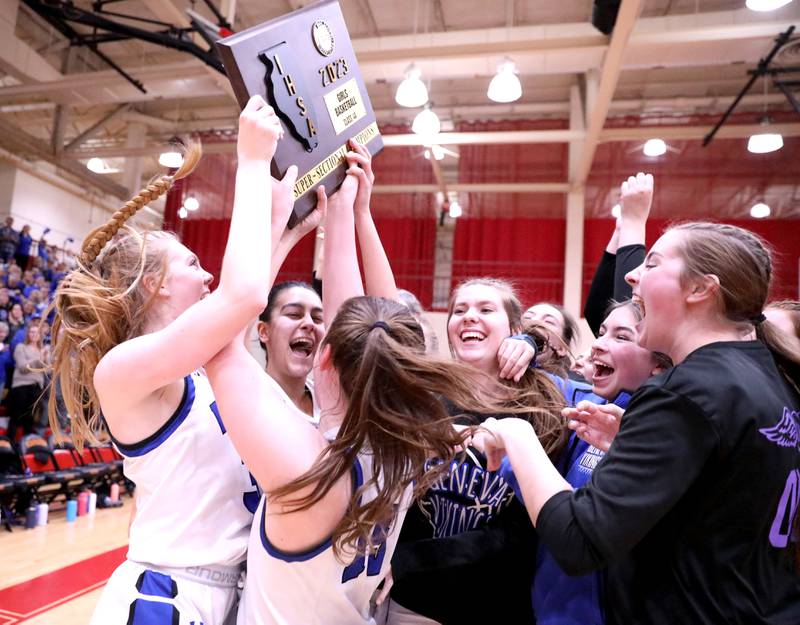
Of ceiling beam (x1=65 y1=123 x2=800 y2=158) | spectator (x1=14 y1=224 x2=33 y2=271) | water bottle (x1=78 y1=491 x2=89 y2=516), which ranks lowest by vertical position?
water bottle (x1=78 y1=491 x2=89 y2=516)

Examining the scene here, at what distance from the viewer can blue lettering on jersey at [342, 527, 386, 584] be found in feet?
4.21

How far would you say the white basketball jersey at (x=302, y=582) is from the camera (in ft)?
4.01

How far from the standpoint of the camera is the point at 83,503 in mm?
6836

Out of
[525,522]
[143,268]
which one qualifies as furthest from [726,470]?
[143,268]

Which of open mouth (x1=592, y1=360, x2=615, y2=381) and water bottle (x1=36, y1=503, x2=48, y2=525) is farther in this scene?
water bottle (x1=36, y1=503, x2=48, y2=525)

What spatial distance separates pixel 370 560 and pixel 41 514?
20.5 ft

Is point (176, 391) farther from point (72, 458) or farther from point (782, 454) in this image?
point (72, 458)

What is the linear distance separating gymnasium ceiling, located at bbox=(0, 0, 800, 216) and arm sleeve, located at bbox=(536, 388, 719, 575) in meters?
5.55

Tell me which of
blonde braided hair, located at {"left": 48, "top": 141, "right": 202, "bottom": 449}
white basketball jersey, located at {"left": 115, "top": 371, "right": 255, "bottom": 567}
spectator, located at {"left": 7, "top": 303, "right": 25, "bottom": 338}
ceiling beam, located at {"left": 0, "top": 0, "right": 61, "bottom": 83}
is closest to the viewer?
white basketball jersey, located at {"left": 115, "top": 371, "right": 255, "bottom": 567}

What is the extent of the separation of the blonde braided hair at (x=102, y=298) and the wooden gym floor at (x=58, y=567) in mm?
2958

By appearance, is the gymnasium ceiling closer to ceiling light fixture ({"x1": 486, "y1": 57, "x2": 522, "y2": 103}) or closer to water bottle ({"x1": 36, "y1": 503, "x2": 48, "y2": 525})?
ceiling light fixture ({"x1": 486, "y1": 57, "x2": 522, "y2": 103})

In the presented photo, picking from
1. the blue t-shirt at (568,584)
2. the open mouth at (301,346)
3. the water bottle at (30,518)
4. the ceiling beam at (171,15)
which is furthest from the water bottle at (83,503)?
the blue t-shirt at (568,584)

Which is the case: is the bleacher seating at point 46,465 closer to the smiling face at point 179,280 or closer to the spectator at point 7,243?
the spectator at point 7,243

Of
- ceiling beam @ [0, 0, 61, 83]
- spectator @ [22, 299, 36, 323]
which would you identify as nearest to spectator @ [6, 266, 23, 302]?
spectator @ [22, 299, 36, 323]
